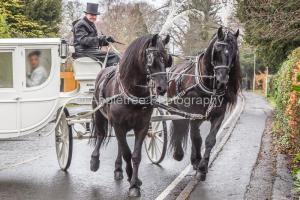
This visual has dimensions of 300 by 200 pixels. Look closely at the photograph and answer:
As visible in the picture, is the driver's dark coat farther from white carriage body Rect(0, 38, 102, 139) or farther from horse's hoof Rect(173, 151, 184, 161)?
horse's hoof Rect(173, 151, 184, 161)

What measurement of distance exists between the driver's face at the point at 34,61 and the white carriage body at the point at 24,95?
6.4 inches

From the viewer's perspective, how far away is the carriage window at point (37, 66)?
7773 millimetres

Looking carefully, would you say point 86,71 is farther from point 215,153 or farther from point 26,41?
point 215,153

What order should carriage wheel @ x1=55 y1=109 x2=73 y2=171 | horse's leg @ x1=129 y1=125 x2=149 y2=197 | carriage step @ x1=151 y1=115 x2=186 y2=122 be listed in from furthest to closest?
carriage wheel @ x1=55 y1=109 x2=73 y2=171
carriage step @ x1=151 y1=115 x2=186 y2=122
horse's leg @ x1=129 y1=125 x2=149 y2=197

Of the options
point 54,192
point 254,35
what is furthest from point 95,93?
point 254,35

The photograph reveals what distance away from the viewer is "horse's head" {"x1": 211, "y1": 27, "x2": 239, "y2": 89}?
7090 millimetres

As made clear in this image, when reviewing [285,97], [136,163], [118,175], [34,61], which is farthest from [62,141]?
[285,97]

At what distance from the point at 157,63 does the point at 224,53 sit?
1364mm

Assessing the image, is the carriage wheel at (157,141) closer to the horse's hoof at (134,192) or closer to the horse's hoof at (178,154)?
the horse's hoof at (178,154)

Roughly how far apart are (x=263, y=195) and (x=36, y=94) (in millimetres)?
3810

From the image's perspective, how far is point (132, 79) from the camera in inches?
264

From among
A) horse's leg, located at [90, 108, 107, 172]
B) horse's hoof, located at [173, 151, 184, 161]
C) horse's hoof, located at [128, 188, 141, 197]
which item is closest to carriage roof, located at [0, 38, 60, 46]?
horse's leg, located at [90, 108, 107, 172]

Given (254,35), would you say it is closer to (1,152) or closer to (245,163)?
(245,163)

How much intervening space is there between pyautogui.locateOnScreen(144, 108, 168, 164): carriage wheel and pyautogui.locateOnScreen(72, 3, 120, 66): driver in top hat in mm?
1532
